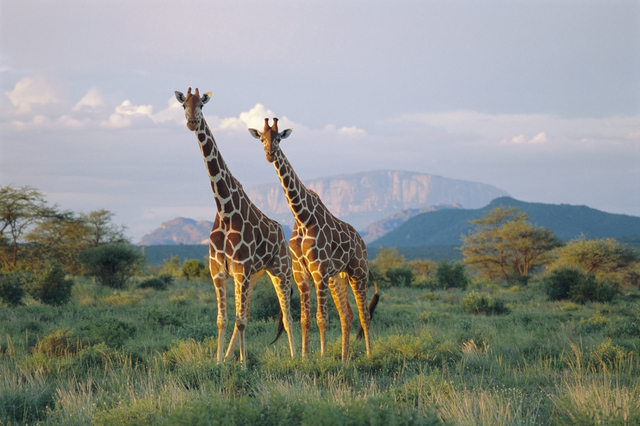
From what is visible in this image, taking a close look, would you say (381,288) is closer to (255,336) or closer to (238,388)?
(255,336)

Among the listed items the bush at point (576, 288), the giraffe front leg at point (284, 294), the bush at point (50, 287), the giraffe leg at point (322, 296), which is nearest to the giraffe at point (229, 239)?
the giraffe front leg at point (284, 294)

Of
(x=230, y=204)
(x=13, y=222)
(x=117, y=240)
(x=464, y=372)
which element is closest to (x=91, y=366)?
(x=230, y=204)

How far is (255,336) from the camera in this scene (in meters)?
12.1

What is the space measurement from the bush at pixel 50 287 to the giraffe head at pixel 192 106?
12.8 meters

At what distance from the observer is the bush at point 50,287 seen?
16859mm

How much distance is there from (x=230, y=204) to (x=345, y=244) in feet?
7.07

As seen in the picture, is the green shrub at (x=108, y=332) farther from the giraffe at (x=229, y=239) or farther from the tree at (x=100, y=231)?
the tree at (x=100, y=231)

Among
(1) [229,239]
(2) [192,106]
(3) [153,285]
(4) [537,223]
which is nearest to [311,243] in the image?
(1) [229,239]

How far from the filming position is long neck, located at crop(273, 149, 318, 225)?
7902 millimetres

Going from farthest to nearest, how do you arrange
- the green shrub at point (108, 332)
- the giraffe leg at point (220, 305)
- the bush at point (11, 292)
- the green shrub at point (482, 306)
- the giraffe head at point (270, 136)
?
the green shrub at point (482, 306) < the bush at point (11, 292) < the green shrub at point (108, 332) < the giraffe head at point (270, 136) < the giraffe leg at point (220, 305)

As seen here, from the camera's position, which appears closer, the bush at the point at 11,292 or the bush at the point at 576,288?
the bush at the point at 11,292

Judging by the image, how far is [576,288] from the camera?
68.7ft

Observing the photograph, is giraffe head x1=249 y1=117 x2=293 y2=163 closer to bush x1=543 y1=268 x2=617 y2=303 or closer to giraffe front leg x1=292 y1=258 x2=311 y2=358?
giraffe front leg x1=292 y1=258 x2=311 y2=358

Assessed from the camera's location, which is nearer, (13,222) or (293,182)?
(293,182)
